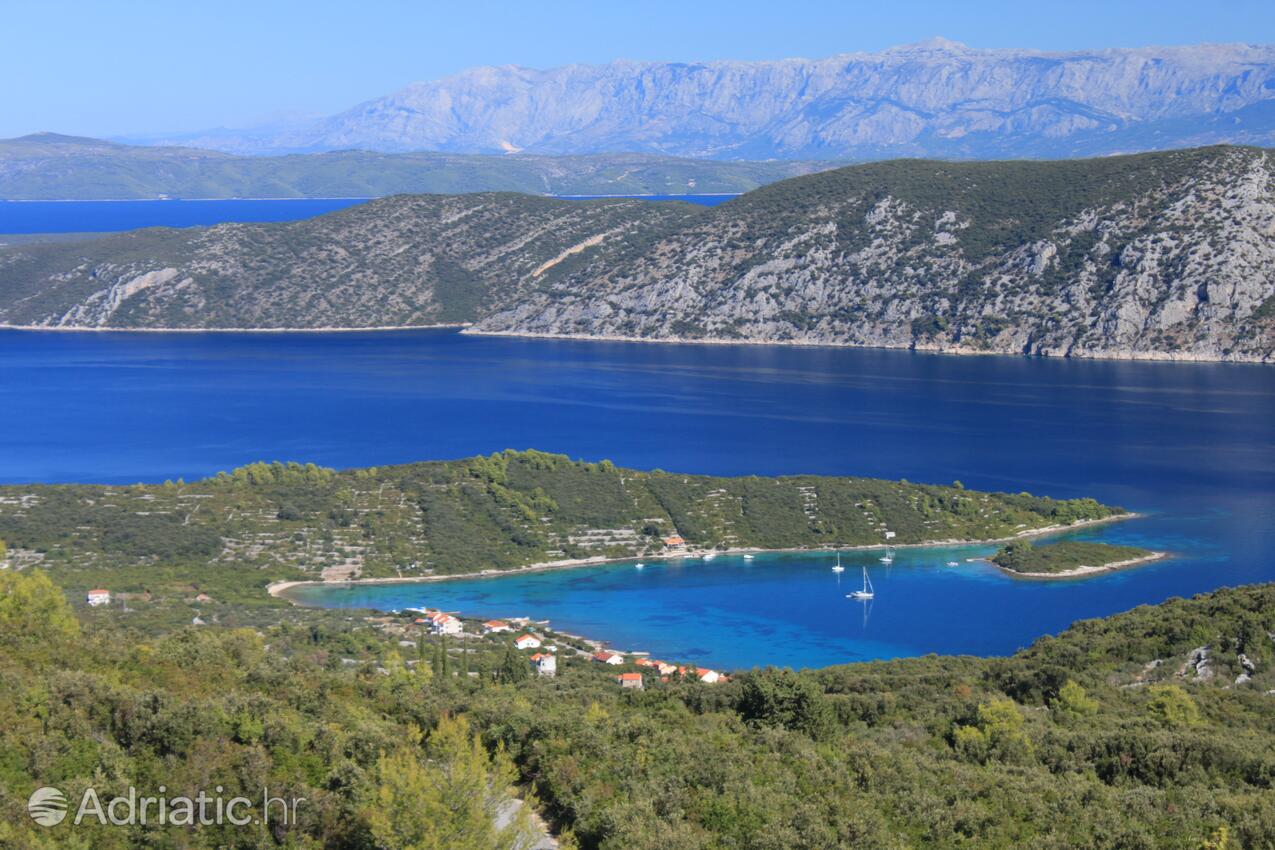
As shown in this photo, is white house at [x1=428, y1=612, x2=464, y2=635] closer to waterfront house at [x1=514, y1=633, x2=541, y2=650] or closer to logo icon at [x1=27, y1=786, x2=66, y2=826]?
waterfront house at [x1=514, y1=633, x2=541, y2=650]

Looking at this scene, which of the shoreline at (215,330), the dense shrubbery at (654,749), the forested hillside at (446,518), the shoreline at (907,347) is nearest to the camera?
the dense shrubbery at (654,749)

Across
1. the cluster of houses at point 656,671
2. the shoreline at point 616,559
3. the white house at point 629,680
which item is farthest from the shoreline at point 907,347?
the white house at point 629,680

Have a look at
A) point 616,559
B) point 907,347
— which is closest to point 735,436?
point 616,559

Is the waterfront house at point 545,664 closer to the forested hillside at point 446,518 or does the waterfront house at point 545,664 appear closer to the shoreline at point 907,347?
the forested hillside at point 446,518

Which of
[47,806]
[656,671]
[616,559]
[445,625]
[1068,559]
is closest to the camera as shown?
[47,806]

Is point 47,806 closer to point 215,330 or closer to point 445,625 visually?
point 445,625

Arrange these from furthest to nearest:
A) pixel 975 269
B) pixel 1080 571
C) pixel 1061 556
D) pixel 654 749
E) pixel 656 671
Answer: pixel 975 269 → pixel 1061 556 → pixel 1080 571 → pixel 656 671 → pixel 654 749

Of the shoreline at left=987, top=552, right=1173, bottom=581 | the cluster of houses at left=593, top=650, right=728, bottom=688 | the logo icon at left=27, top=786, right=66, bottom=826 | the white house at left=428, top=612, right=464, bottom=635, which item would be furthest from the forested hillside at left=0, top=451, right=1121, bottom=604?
A: the logo icon at left=27, top=786, right=66, bottom=826

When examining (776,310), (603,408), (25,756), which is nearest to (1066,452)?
(603,408)
